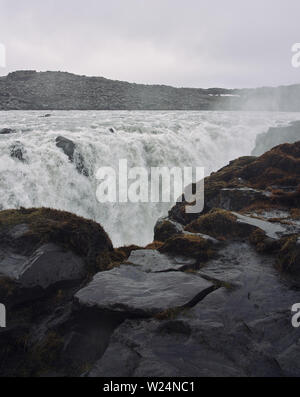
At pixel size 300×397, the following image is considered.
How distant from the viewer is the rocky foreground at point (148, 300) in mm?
4180

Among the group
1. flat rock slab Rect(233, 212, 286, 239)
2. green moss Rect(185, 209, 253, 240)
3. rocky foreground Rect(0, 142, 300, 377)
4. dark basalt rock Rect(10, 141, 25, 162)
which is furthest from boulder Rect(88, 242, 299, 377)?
dark basalt rock Rect(10, 141, 25, 162)

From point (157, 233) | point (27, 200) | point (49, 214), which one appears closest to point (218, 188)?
point (157, 233)

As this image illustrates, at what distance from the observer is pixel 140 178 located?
19.9 meters

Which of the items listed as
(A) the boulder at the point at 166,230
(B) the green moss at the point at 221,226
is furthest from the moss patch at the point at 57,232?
(B) the green moss at the point at 221,226

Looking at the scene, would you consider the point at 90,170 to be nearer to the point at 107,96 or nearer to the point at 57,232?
the point at 57,232

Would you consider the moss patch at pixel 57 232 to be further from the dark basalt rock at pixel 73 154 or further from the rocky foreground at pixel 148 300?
the dark basalt rock at pixel 73 154

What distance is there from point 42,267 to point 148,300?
1.99 metres

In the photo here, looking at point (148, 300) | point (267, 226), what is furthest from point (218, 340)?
point (267, 226)

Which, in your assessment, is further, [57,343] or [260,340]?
[57,343]

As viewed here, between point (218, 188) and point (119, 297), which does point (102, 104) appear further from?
point (119, 297)

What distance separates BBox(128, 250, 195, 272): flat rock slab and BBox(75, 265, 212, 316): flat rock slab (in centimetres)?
27

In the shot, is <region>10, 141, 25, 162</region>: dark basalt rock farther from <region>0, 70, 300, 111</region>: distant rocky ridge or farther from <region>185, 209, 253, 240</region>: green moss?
<region>0, 70, 300, 111</region>: distant rocky ridge

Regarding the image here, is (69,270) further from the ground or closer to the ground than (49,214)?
closer to the ground

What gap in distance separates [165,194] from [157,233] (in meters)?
10.8
